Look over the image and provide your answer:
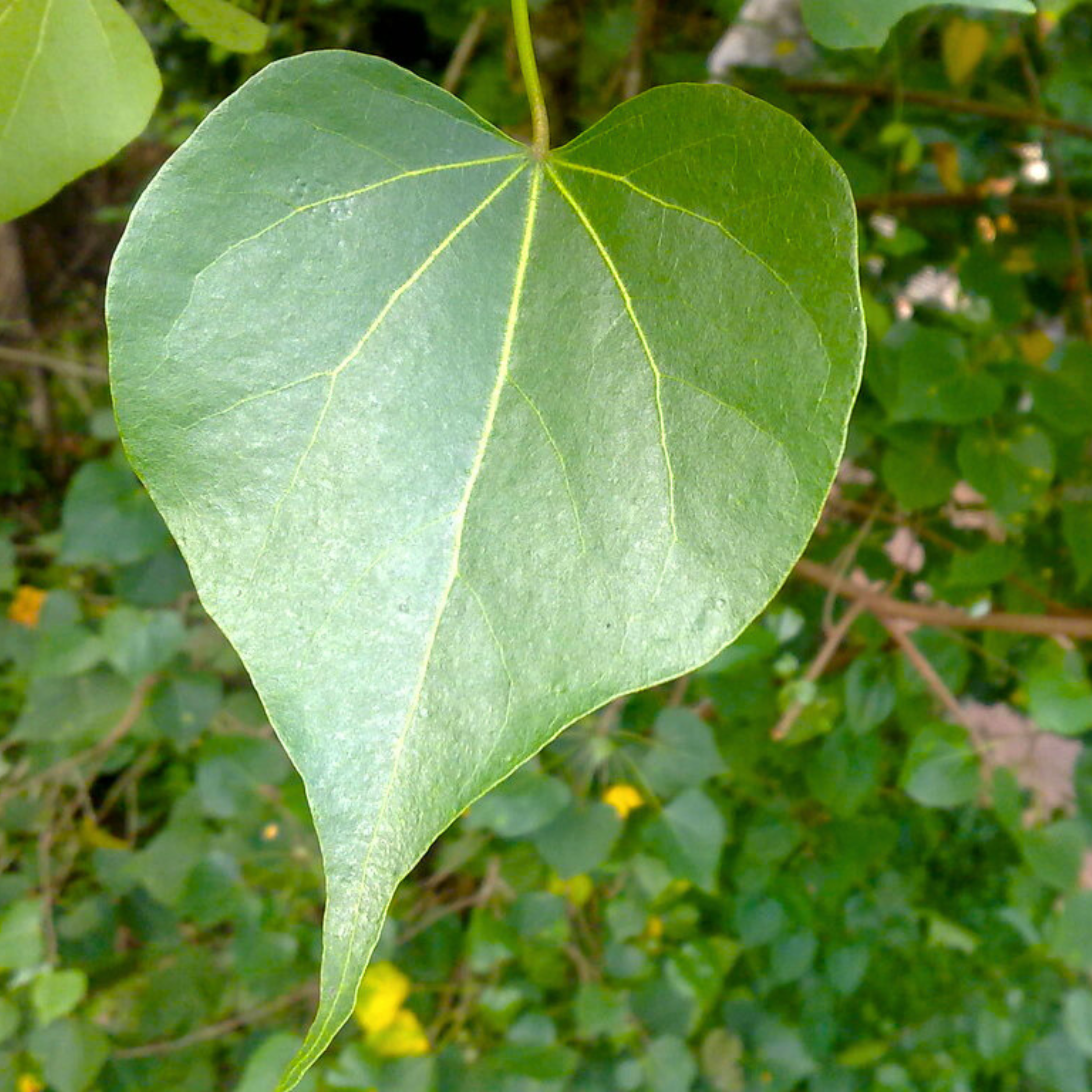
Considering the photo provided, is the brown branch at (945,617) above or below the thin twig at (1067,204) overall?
below

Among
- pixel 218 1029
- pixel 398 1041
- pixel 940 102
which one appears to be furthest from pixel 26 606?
pixel 940 102

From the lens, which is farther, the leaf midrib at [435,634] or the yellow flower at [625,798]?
the yellow flower at [625,798]

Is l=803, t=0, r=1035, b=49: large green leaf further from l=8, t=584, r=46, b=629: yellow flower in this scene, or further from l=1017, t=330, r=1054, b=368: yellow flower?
l=8, t=584, r=46, b=629: yellow flower

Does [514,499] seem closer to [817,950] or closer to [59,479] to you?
[817,950]

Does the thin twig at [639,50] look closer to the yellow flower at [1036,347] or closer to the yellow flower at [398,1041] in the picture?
the yellow flower at [1036,347]

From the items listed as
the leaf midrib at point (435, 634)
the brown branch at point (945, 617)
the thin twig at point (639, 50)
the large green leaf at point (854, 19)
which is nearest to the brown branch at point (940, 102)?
the thin twig at point (639, 50)

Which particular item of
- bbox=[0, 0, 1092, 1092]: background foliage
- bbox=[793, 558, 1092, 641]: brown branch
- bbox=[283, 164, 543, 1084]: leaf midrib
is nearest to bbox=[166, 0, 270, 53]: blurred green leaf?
bbox=[283, 164, 543, 1084]: leaf midrib

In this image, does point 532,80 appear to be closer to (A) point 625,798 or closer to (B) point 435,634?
(B) point 435,634
